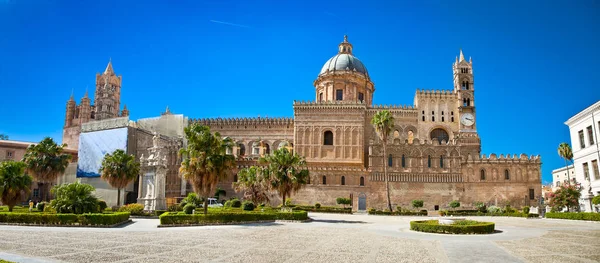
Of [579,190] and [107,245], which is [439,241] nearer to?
[107,245]

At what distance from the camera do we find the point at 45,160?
131 feet

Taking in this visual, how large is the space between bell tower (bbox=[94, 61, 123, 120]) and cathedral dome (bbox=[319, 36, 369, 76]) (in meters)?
38.9

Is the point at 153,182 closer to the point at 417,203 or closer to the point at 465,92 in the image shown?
the point at 417,203

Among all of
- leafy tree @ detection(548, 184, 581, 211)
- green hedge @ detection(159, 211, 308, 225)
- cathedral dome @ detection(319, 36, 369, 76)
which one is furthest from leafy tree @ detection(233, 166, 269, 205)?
cathedral dome @ detection(319, 36, 369, 76)

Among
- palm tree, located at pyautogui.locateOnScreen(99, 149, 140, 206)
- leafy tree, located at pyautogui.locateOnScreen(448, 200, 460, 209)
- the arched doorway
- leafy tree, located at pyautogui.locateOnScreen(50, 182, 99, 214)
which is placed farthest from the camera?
the arched doorway

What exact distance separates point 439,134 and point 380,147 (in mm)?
9634

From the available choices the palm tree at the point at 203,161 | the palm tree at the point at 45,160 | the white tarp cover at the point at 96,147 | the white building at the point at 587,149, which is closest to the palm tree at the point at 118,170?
the palm tree at the point at 45,160

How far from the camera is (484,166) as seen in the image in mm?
52188

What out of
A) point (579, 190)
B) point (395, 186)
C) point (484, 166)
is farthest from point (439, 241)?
point (484, 166)

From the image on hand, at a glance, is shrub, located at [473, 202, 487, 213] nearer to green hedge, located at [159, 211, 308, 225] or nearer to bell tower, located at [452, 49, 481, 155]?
bell tower, located at [452, 49, 481, 155]

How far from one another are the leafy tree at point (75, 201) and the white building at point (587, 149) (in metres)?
33.2

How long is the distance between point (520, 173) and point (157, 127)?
46.5 m

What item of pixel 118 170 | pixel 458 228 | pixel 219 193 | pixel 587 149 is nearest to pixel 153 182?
pixel 118 170

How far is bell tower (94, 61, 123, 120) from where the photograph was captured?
252 ft
